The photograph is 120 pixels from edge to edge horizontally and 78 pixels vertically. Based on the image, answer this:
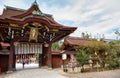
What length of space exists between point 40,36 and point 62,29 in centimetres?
241

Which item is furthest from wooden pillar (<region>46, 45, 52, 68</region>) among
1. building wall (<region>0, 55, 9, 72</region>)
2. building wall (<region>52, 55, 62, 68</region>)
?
building wall (<region>0, 55, 9, 72</region>)

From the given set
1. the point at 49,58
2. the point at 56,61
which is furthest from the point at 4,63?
the point at 56,61

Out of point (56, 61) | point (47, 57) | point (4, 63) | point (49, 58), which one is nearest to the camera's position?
point (4, 63)

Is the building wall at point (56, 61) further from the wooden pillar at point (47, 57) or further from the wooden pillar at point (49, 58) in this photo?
the wooden pillar at point (49, 58)

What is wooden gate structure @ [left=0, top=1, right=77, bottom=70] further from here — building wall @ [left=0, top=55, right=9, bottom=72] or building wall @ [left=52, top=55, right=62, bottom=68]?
building wall @ [left=52, top=55, right=62, bottom=68]

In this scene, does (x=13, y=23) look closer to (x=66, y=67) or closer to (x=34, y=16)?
(x=34, y=16)

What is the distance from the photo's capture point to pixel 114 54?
15.7 metres

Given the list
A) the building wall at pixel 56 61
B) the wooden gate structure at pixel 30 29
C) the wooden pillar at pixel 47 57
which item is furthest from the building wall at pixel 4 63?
the building wall at pixel 56 61

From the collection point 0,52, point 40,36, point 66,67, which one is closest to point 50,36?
point 40,36

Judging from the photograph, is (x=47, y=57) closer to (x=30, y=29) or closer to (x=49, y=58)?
(x=49, y=58)

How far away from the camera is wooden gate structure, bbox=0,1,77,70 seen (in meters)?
13.4

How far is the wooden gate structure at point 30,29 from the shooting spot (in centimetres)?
1338

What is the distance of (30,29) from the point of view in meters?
14.6

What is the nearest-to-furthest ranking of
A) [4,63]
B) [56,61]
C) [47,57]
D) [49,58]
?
[4,63] < [49,58] < [47,57] < [56,61]
